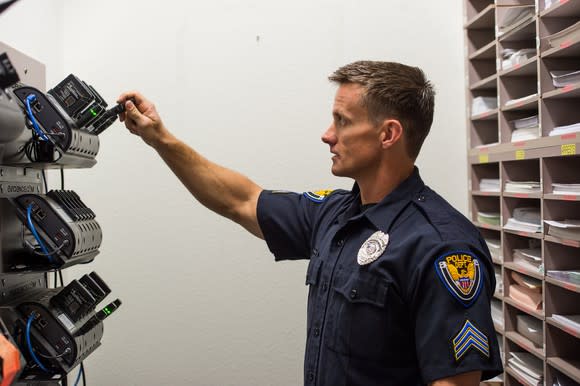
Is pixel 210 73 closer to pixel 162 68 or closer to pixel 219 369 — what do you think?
pixel 162 68

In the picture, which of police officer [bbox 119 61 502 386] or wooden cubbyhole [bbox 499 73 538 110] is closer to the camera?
police officer [bbox 119 61 502 386]

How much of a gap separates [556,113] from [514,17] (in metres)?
0.58

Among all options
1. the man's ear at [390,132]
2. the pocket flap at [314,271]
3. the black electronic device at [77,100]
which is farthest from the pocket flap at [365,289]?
the black electronic device at [77,100]

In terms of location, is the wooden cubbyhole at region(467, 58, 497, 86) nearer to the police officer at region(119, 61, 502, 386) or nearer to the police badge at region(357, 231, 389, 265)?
the police officer at region(119, 61, 502, 386)

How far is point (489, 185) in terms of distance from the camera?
279cm

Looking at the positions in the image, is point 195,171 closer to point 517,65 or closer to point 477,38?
point 517,65

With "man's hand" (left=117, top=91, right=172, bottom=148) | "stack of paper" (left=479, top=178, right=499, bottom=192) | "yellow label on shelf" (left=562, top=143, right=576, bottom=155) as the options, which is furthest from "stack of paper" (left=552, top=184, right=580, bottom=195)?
"man's hand" (left=117, top=91, right=172, bottom=148)

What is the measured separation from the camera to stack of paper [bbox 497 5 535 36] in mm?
2287

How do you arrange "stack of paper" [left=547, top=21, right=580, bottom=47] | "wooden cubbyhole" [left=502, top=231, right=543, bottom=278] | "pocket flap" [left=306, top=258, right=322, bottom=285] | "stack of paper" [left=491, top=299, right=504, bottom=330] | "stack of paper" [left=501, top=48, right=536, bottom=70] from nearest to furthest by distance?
1. "pocket flap" [left=306, top=258, right=322, bottom=285]
2. "stack of paper" [left=547, top=21, right=580, bottom=47]
3. "stack of paper" [left=501, top=48, right=536, bottom=70]
4. "wooden cubbyhole" [left=502, top=231, right=543, bottom=278]
5. "stack of paper" [left=491, top=299, right=504, bottom=330]

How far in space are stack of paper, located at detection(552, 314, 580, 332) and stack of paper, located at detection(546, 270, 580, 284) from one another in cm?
16

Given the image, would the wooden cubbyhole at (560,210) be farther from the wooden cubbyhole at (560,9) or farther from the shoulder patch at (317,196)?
the shoulder patch at (317,196)

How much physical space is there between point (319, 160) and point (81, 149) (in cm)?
168

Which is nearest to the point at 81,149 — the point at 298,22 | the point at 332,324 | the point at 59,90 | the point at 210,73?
the point at 59,90

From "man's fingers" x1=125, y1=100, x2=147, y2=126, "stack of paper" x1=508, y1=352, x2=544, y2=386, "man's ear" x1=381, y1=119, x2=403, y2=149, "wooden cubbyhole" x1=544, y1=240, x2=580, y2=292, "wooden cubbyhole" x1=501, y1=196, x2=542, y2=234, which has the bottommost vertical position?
"stack of paper" x1=508, y1=352, x2=544, y2=386
